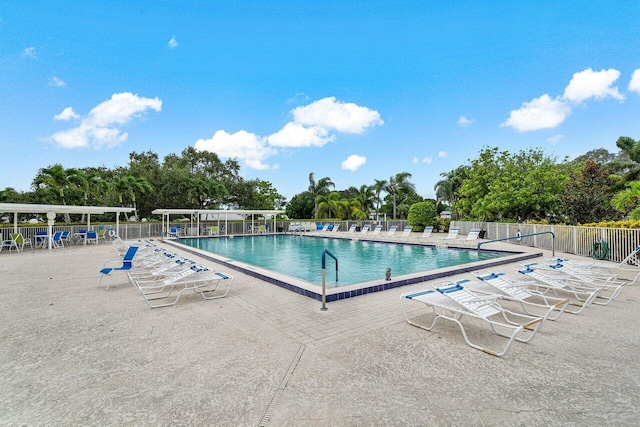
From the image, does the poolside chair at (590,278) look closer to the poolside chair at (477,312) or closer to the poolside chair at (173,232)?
the poolside chair at (477,312)

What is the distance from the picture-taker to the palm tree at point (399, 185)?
34.1 m

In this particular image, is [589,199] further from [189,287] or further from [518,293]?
[189,287]

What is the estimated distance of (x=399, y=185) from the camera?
35.0 meters

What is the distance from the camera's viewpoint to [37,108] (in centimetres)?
1898

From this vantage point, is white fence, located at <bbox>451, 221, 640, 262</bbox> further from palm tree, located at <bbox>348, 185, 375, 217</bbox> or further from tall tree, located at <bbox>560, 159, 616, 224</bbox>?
palm tree, located at <bbox>348, 185, 375, 217</bbox>

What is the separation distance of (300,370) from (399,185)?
33.7 metres

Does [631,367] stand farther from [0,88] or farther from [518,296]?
[0,88]

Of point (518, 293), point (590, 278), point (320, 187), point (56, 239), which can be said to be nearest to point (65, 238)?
point (56, 239)

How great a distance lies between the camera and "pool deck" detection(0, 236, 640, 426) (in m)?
2.21

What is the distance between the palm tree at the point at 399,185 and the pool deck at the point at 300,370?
1184 inches

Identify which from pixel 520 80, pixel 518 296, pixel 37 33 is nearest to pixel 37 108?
pixel 37 33

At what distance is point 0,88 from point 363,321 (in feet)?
73.9

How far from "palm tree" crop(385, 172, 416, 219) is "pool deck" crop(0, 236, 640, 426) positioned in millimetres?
30082

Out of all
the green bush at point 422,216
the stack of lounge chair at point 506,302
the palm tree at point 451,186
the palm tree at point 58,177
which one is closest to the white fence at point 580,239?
the stack of lounge chair at point 506,302
